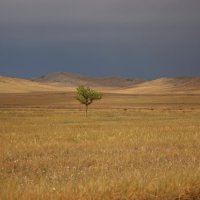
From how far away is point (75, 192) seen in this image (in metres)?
9.67

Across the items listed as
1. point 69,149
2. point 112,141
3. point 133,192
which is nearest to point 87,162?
point 69,149

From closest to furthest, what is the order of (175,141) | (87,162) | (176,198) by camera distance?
(176,198)
(87,162)
(175,141)

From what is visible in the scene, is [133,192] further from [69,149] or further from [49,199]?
[69,149]

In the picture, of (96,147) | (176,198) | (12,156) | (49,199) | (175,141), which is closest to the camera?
(49,199)

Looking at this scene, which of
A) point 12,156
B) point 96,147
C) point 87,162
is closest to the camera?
point 87,162

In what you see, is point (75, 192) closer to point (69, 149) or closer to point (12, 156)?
point (12, 156)

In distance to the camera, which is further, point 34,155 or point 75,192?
point 34,155

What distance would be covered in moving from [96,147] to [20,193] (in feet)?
38.4

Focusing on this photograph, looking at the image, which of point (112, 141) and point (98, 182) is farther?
point (112, 141)

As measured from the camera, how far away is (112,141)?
2380 centimetres

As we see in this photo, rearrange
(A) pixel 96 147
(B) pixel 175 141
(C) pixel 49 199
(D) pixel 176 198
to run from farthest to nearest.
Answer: (B) pixel 175 141 → (A) pixel 96 147 → (D) pixel 176 198 → (C) pixel 49 199

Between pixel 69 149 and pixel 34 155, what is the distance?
95.0 inches

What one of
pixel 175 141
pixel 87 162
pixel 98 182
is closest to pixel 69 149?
pixel 87 162

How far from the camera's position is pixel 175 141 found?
77.6ft
